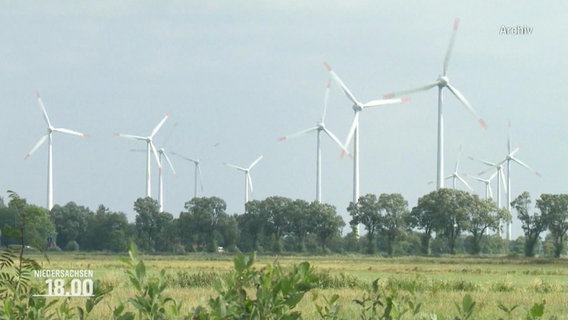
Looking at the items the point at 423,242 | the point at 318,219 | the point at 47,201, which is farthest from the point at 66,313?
the point at 423,242

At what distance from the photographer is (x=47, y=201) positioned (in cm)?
4072

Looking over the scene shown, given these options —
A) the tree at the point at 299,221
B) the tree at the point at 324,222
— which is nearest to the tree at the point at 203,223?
the tree at the point at 299,221

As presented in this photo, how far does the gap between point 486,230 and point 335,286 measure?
57.7 metres

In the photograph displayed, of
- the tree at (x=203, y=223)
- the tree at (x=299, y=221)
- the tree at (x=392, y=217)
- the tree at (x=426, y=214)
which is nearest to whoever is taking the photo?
the tree at (x=203, y=223)

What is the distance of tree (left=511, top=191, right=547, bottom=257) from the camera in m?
82.5

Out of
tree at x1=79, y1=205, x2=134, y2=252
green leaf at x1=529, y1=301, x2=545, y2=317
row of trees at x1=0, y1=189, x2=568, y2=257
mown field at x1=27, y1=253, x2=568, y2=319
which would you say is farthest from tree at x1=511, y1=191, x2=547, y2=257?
green leaf at x1=529, y1=301, x2=545, y2=317

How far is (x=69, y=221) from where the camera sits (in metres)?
36.0

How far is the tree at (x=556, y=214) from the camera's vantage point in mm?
81550

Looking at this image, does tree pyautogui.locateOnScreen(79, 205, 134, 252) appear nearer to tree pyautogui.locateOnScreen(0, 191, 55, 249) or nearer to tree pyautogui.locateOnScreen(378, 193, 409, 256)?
tree pyautogui.locateOnScreen(0, 191, 55, 249)

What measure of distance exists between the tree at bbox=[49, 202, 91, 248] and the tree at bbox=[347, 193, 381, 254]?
2914cm

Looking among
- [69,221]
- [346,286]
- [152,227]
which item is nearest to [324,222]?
[152,227]

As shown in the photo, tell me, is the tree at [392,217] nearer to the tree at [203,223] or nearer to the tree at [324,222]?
the tree at [324,222]

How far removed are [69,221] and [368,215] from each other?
3559 cm

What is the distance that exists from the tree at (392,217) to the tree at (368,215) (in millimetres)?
901
